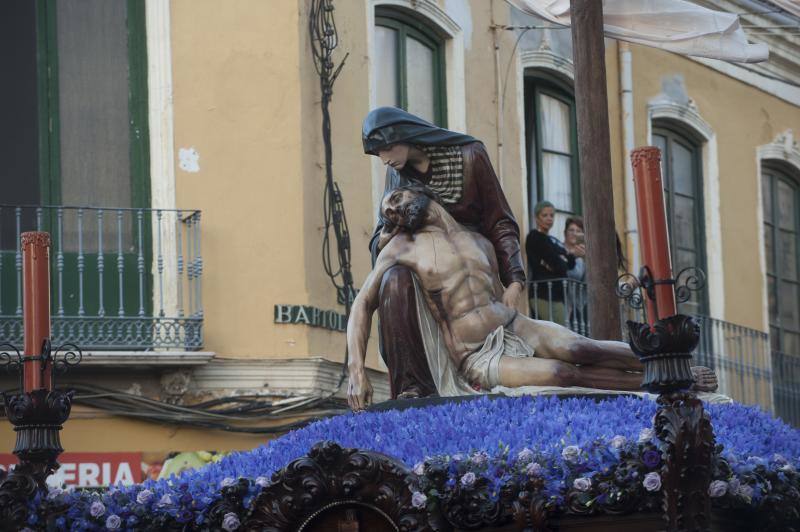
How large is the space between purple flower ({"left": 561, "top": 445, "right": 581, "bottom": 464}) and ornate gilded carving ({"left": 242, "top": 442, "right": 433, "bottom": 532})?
53 centimetres

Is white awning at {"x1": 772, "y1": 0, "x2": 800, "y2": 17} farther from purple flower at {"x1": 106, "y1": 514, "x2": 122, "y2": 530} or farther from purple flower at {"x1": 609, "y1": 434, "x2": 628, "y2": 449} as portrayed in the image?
purple flower at {"x1": 106, "y1": 514, "x2": 122, "y2": 530}

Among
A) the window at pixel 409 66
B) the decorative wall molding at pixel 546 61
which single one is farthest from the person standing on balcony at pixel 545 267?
the decorative wall molding at pixel 546 61

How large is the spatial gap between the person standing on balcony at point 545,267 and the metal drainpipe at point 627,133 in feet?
7.56

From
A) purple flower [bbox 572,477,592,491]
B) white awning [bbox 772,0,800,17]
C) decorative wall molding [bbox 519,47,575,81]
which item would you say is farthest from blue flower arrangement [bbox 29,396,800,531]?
decorative wall molding [bbox 519,47,575,81]

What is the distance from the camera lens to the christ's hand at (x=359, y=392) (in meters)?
8.11

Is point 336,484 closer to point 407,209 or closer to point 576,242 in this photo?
point 407,209

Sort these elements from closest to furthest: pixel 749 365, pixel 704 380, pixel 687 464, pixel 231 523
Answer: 1. pixel 687 464
2. pixel 231 523
3. pixel 704 380
4. pixel 749 365

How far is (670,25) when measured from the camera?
45.5ft

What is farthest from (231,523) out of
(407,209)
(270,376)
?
(270,376)

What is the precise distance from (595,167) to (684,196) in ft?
32.9

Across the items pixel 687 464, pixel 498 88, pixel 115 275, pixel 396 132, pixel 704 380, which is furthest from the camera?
pixel 498 88

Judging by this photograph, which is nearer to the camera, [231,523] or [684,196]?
[231,523]

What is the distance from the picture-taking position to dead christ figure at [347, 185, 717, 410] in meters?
8.05

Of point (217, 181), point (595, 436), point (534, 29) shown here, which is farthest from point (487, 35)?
point (595, 436)
